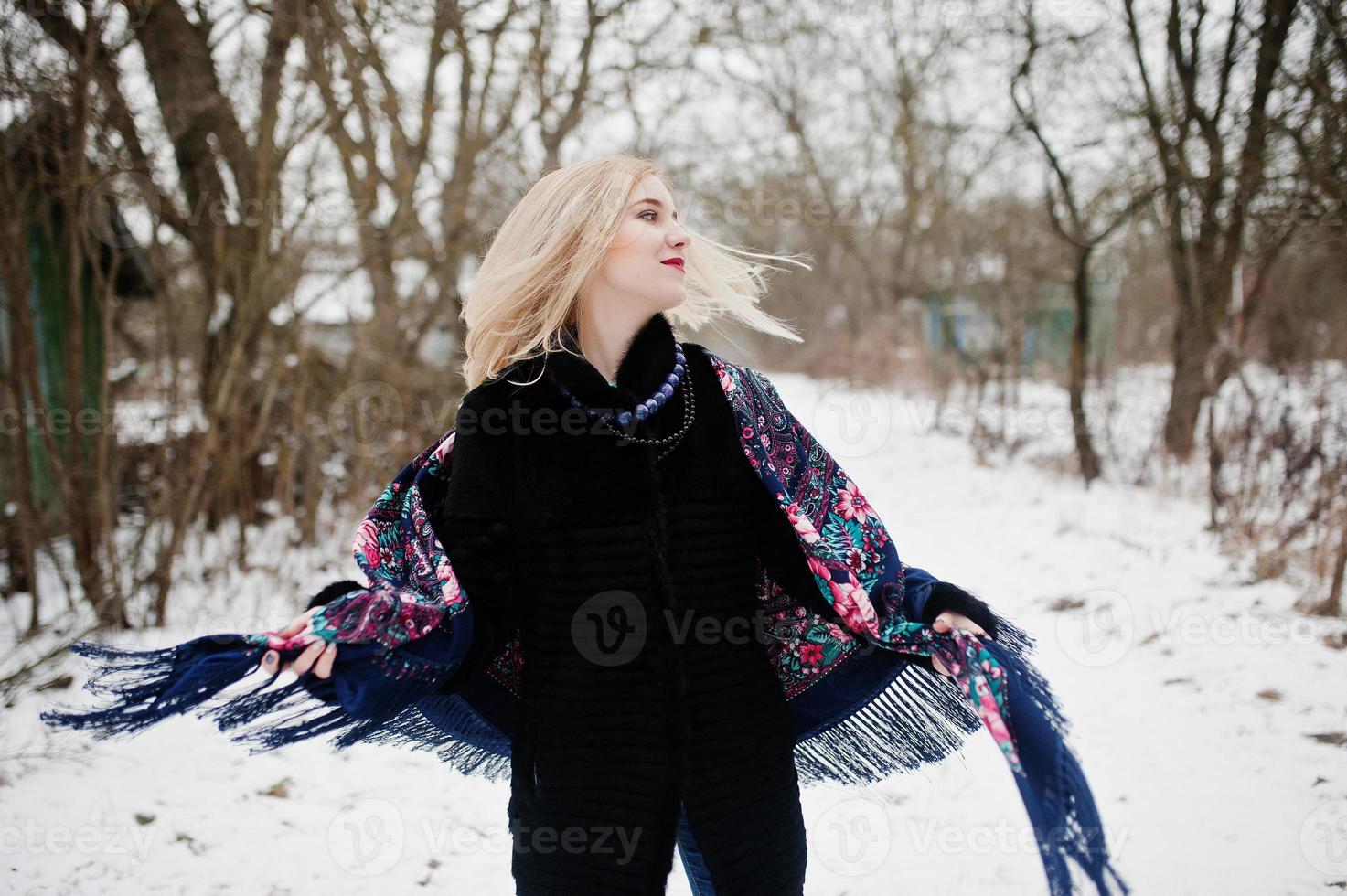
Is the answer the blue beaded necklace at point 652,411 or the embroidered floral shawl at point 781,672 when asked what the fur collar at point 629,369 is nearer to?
the blue beaded necklace at point 652,411

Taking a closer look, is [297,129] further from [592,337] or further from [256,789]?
[592,337]

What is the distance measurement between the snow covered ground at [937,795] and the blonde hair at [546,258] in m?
1.30

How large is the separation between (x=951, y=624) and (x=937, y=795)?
2406mm

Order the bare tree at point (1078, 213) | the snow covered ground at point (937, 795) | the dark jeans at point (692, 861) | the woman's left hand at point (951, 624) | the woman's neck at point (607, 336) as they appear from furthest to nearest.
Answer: the bare tree at point (1078, 213) → the snow covered ground at point (937, 795) → the woman's neck at point (607, 336) → the dark jeans at point (692, 861) → the woman's left hand at point (951, 624)

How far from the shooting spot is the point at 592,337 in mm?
1934

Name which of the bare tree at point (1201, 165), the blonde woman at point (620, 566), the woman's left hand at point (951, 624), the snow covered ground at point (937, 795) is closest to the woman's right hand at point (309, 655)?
the blonde woman at point (620, 566)

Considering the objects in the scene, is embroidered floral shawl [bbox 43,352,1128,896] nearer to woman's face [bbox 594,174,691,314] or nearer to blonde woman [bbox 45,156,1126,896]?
blonde woman [bbox 45,156,1126,896]

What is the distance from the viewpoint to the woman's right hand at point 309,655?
1.48 m

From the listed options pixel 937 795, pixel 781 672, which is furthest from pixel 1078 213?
pixel 781 672

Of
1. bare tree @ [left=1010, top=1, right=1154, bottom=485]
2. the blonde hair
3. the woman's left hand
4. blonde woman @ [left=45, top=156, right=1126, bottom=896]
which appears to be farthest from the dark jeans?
bare tree @ [left=1010, top=1, right=1154, bottom=485]

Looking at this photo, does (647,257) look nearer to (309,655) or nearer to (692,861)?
(309,655)

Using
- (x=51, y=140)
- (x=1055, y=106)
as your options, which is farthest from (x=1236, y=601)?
(x=51, y=140)

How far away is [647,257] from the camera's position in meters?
1.82

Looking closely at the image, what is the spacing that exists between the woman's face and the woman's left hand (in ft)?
2.81
